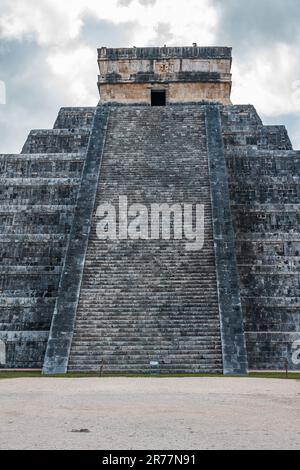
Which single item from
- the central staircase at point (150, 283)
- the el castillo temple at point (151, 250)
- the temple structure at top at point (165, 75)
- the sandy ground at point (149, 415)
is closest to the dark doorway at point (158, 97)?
the temple structure at top at point (165, 75)

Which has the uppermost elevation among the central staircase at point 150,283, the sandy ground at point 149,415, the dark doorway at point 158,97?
the dark doorway at point 158,97

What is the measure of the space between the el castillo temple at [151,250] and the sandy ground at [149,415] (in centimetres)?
273

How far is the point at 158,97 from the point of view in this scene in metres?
22.6

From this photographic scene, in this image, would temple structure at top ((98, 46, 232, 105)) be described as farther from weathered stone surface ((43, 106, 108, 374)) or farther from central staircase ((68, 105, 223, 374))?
weathered stone surface ((43, 106, 108, 374))

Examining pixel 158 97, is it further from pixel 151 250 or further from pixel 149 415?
pixel 149 415

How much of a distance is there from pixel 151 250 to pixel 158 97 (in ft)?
33.0

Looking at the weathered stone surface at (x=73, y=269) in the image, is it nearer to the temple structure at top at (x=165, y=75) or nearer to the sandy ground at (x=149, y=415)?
the sandy ground at (x=149, y=415)

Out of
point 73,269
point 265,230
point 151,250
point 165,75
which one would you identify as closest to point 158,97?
point 165,75

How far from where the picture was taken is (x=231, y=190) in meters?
16.5

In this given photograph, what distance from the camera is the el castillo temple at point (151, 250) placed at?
11.9 meters

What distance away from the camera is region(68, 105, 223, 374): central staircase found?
37.6 feet

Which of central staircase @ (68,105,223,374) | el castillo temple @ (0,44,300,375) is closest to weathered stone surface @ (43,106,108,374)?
el castillo temple @ (0,44,300,375)
